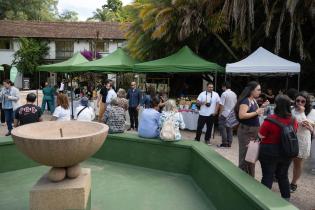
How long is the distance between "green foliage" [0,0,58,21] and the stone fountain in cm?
4232

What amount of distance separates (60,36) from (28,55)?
144 inches

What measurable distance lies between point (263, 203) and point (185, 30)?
11.1 m

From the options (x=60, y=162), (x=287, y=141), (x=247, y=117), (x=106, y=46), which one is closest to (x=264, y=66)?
(x=247, y=117)

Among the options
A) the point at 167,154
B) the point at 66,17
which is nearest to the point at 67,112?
the point at 167,154

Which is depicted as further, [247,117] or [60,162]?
[247,117]

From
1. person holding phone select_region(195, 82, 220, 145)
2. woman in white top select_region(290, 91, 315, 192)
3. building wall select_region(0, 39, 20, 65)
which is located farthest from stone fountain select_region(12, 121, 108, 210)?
building wall select_region(0, 39, 20, 65)

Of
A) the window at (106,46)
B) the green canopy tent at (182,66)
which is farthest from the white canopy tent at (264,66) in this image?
the window at (106,46)

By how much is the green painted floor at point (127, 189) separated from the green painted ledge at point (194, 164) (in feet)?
0.47

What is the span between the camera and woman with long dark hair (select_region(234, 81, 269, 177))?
4.93 meters

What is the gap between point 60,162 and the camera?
387 cm

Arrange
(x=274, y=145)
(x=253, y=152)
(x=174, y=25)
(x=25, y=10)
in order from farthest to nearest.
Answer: (x=25, y=10) → (x=174, y=25) → (x=253, y=152) → (x=274, y=145)

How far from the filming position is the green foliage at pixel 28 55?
34125mm

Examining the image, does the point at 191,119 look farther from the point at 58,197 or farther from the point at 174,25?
the point at 58,197

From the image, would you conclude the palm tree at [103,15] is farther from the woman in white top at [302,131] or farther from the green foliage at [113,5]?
the woman in white top at [302,131]
